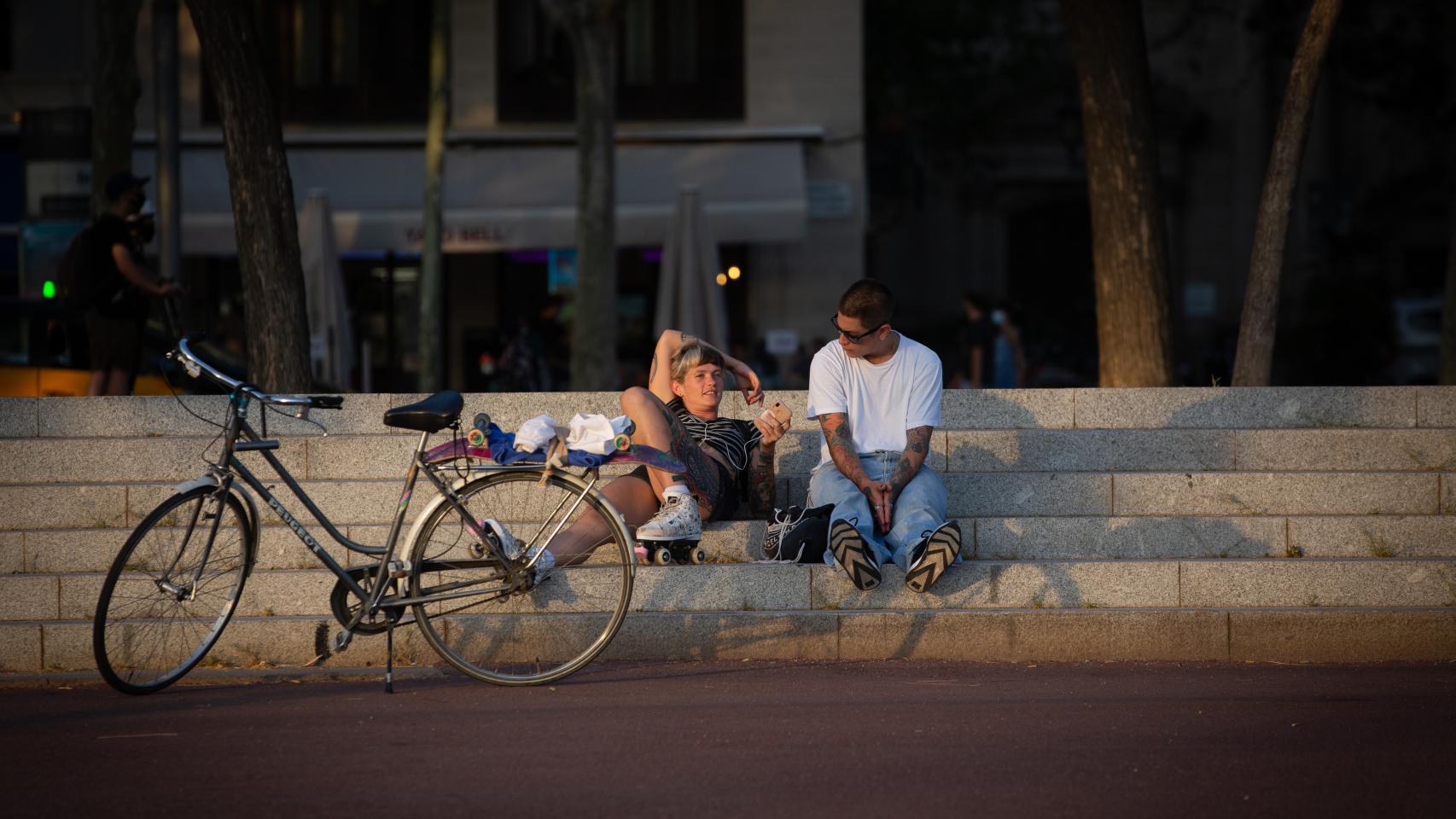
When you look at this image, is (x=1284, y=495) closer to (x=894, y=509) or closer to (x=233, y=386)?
(x=894, y=509)

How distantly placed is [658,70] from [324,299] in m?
7.19

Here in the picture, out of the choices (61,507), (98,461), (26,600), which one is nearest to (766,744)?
(26,600)

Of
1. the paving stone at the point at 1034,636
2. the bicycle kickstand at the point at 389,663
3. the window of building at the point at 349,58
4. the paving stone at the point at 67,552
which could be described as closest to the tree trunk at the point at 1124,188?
the paving stone at the point at 1034,636

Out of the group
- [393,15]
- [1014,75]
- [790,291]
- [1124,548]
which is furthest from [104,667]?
[1014,75]

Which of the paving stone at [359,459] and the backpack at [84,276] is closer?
the paving stone at [359,459]

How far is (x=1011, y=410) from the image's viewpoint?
9125 mm

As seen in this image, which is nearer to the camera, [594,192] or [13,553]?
[13,553]

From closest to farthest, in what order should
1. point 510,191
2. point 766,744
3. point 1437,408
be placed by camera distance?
1. point 766,744
2. point 1437,408
3. point 510,191

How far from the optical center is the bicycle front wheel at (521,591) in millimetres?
6562

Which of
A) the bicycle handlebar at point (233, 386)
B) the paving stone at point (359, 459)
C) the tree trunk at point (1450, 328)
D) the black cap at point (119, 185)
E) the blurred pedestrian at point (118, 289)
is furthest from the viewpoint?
the tree trunk at point (1450, 328)

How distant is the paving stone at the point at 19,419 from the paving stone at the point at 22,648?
1908 mm

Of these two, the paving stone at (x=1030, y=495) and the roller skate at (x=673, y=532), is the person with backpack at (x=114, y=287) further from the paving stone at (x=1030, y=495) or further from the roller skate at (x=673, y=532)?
the paving stone at (x=1030, y=495)

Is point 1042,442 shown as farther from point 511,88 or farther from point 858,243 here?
point 511,88

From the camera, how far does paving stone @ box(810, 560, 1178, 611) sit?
7.38 m
